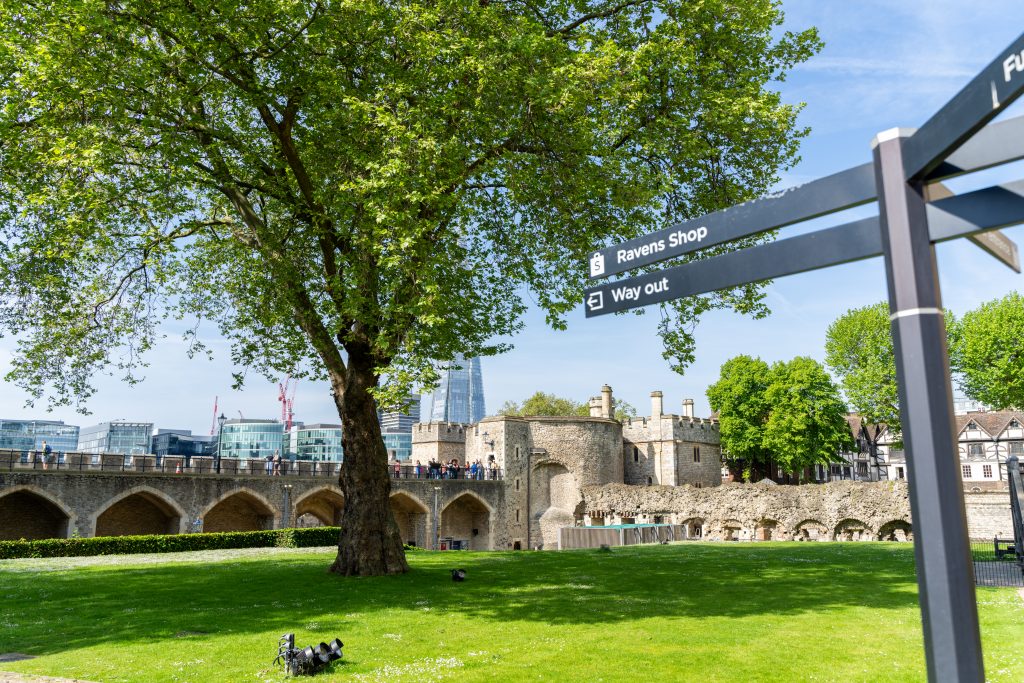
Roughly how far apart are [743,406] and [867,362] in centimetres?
1083

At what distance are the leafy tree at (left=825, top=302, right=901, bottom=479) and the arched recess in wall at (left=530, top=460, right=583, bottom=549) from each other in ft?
64.0

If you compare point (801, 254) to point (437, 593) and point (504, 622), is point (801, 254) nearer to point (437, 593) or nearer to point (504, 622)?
point (504, 622)

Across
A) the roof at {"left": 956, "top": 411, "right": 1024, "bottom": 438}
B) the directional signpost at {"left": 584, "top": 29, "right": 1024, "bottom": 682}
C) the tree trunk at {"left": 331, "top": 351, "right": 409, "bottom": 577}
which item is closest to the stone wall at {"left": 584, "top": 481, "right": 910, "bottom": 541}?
the tree trunk at {"left": 331, "top": 351, "right": 409, "bottom": 577}

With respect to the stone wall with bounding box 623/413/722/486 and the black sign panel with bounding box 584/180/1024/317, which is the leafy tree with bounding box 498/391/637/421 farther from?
the black sign panel with bounding box 584/180/1024/317

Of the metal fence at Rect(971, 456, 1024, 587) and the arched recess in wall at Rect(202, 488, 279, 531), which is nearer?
the metal fence at Rect(971, 456, 1024, 587)

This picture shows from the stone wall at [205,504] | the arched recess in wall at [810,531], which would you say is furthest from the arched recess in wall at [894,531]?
the stone wall at [205,504]

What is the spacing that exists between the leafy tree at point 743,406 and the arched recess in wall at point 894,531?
1799 centimetres

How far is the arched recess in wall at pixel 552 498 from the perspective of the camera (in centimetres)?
5303

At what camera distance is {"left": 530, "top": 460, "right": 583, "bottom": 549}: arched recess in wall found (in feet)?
174

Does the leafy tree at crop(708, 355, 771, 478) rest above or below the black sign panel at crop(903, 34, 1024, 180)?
above

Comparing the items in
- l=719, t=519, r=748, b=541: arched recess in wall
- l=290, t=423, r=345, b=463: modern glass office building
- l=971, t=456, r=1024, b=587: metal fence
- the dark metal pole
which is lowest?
l=719, t=519, r=748, b=541: arched recess in wall

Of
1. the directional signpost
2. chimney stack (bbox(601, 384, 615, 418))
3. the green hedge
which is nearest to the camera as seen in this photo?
the directional signpost

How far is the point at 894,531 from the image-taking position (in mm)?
39719

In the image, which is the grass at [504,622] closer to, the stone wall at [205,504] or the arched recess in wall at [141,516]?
the stone wall at [205,504]
